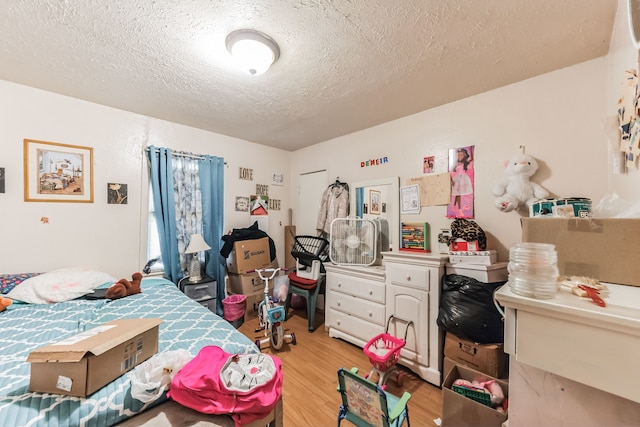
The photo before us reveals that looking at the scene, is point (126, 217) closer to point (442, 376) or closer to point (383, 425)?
point (383, 425)

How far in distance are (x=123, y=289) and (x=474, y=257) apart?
276 centimetres

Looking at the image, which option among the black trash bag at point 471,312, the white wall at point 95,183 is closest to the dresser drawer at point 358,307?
the black trash bag at point 471,312

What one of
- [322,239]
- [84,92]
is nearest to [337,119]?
[322,239]

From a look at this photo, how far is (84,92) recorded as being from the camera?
86.4 inches

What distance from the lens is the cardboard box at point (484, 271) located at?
1.78m

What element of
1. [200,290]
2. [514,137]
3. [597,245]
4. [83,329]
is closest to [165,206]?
[200,290]

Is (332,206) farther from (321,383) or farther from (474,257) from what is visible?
(321,383)

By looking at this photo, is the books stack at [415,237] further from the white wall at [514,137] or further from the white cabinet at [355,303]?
the white cabinet at [355,303]

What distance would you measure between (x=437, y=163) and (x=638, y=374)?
210 centimetres

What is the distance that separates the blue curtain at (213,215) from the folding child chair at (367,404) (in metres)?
2.13

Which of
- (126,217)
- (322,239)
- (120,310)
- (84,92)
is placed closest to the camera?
(120,310)

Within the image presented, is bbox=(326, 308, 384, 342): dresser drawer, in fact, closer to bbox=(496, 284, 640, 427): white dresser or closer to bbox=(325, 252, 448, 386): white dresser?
bbox=(325, 252, 448, 386): white dresser

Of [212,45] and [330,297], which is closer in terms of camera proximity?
[212,45]

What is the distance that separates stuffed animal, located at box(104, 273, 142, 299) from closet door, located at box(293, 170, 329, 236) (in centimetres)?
213
